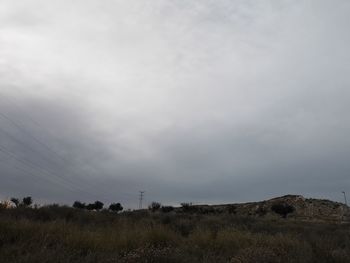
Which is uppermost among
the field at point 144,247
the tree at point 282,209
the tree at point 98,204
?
the tree at point 98,204

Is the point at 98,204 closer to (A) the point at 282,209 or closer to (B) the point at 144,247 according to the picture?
(A) the point at 282,209

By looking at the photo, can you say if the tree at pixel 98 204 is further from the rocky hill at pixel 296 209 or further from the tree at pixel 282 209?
the tree at pixel 282 209

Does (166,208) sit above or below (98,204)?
below

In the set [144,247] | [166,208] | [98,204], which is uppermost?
[98,204]

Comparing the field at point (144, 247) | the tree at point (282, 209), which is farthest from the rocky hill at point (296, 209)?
the field at point (144, 247)

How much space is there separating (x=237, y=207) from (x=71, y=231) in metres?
74.8

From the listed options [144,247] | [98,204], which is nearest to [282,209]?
[98,204]

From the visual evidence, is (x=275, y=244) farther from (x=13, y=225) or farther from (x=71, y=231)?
(x=13, y=225)

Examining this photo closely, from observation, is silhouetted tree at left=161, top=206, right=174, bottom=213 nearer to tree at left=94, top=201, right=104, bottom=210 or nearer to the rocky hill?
the rocky hill

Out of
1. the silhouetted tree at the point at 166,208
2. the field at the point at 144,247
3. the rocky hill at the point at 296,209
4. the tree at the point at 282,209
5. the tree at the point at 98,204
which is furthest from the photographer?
the tree at the point at 98,204

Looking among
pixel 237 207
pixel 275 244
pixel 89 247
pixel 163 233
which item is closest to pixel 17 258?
pixel 89 247

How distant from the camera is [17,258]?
477 inches

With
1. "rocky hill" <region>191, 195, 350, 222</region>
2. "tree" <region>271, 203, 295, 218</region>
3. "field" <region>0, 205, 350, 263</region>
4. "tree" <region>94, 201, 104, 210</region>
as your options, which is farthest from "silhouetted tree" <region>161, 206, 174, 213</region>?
"field" <region>0, 205, 350, 263</region>

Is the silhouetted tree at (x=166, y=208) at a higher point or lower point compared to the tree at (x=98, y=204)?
lower
